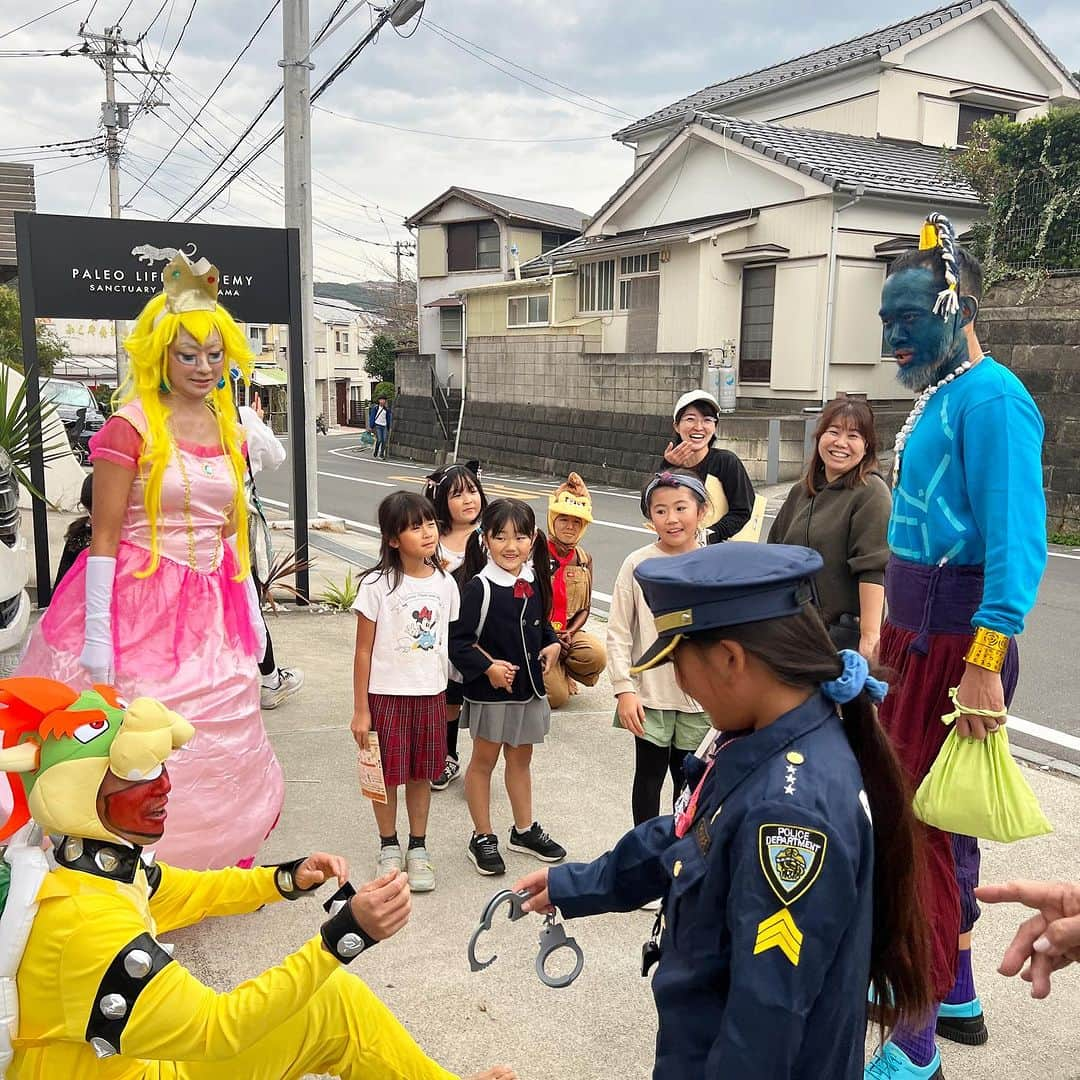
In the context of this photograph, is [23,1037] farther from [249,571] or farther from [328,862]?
[249,571]

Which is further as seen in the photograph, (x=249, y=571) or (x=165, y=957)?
(x=249, y=571)

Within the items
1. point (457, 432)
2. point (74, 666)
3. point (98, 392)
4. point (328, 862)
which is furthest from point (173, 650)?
point (98, 392)

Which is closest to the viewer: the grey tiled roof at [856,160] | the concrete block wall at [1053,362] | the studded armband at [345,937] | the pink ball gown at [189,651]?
the studded armband at [345,937]

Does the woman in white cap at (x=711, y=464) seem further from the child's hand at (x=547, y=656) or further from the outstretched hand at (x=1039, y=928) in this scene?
the outstretched hand at (x=1039, y=928)

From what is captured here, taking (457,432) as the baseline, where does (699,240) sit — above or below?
Answer: above

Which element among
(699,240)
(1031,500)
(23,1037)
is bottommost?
(23,1037)

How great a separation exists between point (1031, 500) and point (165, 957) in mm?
2207

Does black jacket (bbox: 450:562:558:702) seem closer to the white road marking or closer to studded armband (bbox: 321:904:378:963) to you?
studded armband (bbox: 321:904:378:963)

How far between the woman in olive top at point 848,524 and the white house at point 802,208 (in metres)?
15.4

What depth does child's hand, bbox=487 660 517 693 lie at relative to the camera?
3.71m

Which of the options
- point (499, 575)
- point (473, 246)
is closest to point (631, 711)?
point (499, 575)

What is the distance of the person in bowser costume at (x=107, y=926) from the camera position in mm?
1722

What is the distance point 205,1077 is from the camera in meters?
2.00

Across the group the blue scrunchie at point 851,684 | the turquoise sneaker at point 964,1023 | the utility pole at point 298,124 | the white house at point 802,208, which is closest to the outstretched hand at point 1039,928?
the blue scrunchie at point 851,684
